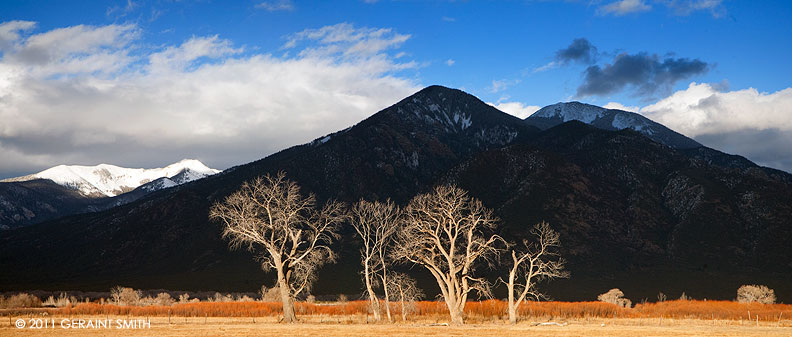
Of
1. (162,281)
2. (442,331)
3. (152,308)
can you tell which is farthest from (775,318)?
(162,281)

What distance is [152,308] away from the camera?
6831 centimetres

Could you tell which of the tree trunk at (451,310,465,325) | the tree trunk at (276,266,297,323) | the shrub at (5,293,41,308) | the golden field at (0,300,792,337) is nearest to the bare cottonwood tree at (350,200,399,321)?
the golden field at (0,300,792,337)

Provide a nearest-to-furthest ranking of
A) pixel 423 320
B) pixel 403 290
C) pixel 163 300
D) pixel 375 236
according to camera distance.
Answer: pixel 375 236
pixel 403 290
pixel 423 320
pixel 163 300

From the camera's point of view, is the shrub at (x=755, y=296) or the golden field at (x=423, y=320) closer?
the golden field at (x=423, y=320)

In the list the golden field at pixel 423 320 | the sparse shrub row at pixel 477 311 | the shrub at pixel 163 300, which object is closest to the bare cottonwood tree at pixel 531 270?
the golden field at pixel 423 320

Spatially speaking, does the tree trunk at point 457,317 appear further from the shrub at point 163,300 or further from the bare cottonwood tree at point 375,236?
the shrub at point 163,300

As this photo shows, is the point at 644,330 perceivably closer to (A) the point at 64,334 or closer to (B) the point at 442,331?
(B) the point at 442,331

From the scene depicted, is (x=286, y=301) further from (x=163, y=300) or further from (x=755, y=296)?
(x=755, y=296)

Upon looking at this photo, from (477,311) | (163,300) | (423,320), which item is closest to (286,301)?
(423,320)

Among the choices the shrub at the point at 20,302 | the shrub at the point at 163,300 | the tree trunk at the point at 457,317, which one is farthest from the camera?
the shrub at the point at 163,300

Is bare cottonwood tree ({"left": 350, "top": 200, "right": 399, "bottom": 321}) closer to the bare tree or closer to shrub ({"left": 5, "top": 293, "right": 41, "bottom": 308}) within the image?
the bare tree

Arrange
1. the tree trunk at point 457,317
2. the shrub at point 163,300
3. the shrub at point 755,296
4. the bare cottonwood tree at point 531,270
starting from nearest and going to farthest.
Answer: the tree trunk at point 457,317 < the bare cottonwood tree at point 531,270 < the shrub at point 163,300 < the shrub at point 755,296

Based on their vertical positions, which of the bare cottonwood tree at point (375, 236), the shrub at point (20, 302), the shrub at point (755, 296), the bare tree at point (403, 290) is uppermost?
the bare cottonwood tree at point (375, 236)

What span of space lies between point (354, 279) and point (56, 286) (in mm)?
73161
